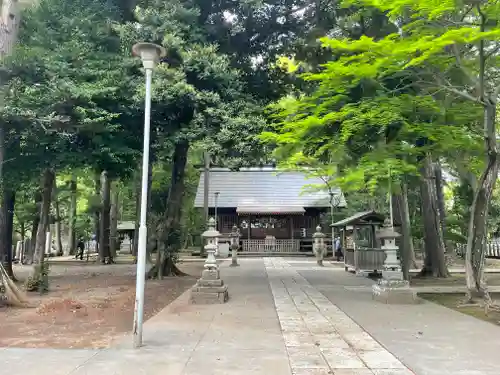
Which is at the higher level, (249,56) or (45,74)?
(249,56)

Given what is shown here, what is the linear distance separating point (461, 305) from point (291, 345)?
226 inches

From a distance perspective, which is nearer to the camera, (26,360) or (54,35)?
(26,360)

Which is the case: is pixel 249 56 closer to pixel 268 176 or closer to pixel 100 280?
pixel 100 280

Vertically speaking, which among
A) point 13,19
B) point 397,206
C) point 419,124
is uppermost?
point 13,19

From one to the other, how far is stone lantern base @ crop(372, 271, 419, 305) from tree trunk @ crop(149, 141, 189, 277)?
819cm

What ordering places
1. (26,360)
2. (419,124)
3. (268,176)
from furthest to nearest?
(268,176) < (419,124) < (26,360)

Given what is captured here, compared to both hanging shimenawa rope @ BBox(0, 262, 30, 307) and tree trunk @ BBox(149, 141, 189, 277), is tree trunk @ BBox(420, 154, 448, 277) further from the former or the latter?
hanging shimenawa rope @ BBox(0, 262, 30, 307)

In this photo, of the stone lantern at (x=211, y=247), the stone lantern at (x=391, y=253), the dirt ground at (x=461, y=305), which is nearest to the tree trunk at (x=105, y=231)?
the stone lantern at (x=211, y=247)

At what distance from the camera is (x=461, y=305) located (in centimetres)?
1027

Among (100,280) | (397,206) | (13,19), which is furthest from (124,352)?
(397,206)

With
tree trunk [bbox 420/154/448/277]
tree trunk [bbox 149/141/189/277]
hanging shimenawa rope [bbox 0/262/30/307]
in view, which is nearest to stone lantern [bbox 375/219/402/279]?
tree trunk [bbox 420/154/448/277]

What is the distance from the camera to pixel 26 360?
5512mm

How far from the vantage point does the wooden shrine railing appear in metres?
33.7

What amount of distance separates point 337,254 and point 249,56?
17.5 meters
